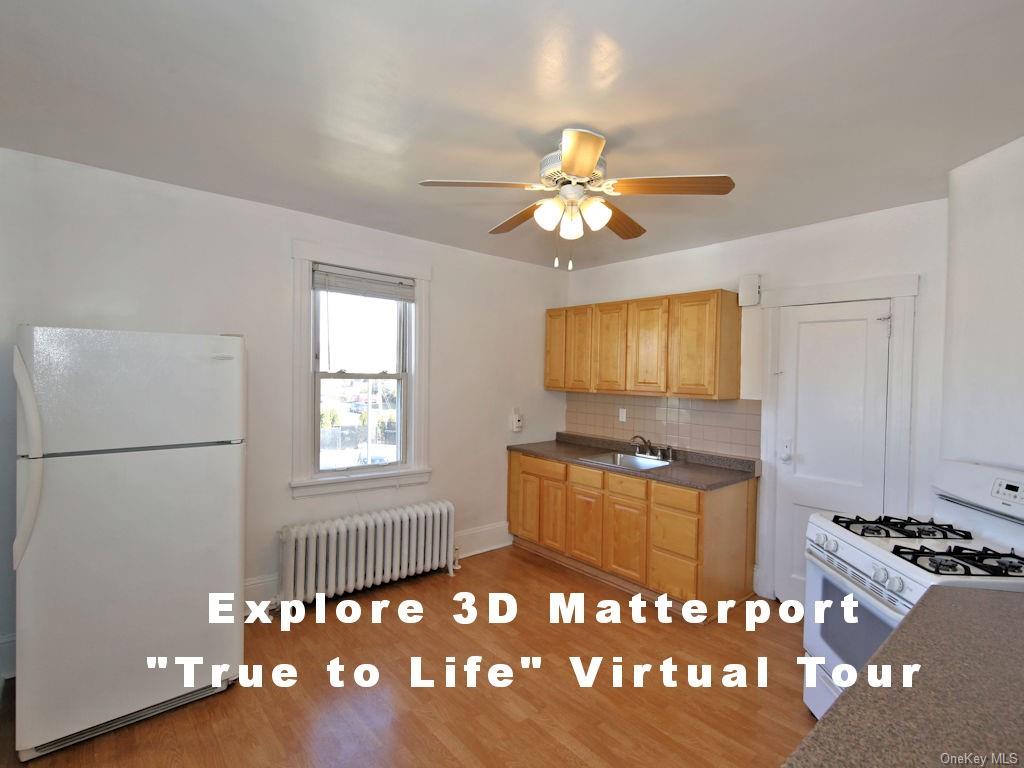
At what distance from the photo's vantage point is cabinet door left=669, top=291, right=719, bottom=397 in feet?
11.3

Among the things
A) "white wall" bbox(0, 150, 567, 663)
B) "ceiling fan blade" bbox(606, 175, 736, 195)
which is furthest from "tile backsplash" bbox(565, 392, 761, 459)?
"ceiling fan blade" bbox(606, 175, 736, 195)

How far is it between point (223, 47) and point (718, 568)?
139 inches

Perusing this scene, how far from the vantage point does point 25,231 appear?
7.97 feet

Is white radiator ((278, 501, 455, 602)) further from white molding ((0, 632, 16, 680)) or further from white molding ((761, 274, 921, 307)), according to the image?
white molding ((761, 274, 921, 307))

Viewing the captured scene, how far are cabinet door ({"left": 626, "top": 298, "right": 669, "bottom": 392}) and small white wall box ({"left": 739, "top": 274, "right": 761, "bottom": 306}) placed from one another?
495mm

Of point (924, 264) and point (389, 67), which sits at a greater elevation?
point (389, 67)

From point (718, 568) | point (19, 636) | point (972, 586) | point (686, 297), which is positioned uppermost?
point (686, 297)

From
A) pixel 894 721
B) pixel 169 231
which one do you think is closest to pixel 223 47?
pixel 169 231

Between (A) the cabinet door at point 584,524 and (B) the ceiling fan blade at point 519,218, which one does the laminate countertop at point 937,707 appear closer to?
(B) the ceiling fan blade at point 519,218

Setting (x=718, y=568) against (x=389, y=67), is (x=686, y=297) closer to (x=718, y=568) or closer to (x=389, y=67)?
(x=718, y=568)

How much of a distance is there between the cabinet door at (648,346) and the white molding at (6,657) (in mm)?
3795

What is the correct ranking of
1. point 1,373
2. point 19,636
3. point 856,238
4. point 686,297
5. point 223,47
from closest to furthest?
point 223,47, point 19,636, point 1,373, point 856,238, point 686,297

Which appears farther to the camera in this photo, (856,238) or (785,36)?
(856,238)

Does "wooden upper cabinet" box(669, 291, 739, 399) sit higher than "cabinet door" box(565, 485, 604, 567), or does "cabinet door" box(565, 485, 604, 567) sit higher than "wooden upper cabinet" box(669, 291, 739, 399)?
"wooden upper cabinet" box(669, 291, 739, 399)
